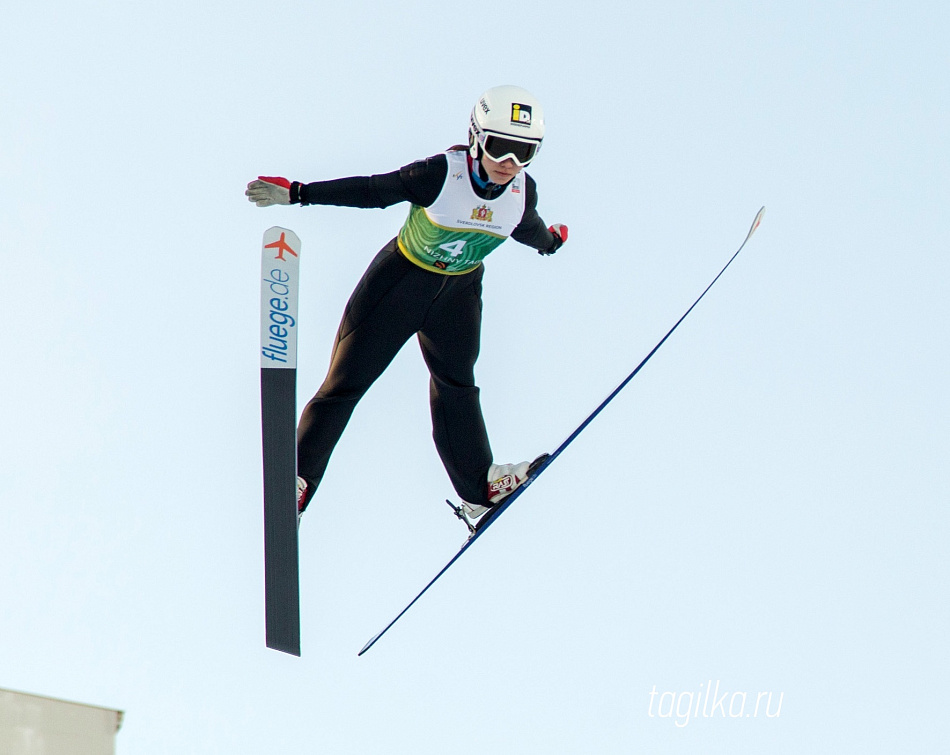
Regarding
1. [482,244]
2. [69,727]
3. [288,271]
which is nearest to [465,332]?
[482,244]

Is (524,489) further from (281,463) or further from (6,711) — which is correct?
(6,711)

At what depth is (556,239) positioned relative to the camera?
9062 millimetres

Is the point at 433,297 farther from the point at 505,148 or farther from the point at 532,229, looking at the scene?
the point at 505,148

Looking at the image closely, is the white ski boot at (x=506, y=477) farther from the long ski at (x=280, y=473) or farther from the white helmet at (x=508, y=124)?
the white helmet at (x=508, y=124)

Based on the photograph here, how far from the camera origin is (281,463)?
27.4ft

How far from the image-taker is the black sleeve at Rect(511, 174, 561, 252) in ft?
28.1

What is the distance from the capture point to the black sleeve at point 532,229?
28.1 feet

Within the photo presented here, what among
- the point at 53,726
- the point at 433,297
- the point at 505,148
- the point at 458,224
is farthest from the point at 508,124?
the point at 53,726

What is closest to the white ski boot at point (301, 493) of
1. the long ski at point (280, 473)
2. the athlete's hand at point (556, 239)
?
the long ski at point (280, 473)

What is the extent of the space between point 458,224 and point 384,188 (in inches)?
17.2

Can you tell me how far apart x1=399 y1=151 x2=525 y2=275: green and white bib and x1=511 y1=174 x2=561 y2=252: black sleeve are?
11 cm

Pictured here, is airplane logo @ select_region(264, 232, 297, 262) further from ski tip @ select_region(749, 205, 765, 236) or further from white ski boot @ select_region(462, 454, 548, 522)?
ski tip @ select_region(749, 205, 765, 236)

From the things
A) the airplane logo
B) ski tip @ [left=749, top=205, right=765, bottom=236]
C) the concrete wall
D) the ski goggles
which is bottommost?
the concrete wall

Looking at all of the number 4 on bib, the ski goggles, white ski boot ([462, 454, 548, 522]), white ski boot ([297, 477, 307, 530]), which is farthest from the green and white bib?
white ski boot ([297, 477, 307, 530])
